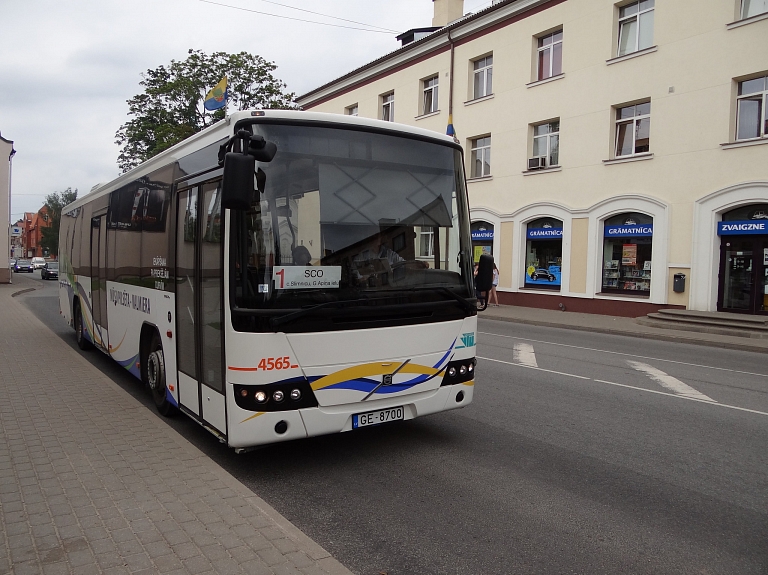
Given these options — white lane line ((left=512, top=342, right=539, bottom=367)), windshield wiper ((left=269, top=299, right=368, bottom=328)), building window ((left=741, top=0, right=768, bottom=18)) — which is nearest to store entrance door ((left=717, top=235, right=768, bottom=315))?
building window ((left=741, top=0, right=768, bottom=18))

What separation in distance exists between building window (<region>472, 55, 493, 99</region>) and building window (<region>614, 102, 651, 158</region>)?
20.6 ft

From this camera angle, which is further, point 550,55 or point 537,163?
point 537,163

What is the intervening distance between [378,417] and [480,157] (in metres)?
21.4

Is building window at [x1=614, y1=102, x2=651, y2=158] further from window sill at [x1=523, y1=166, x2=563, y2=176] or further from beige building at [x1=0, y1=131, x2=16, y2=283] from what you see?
beige building at [x1=0, y1=131, x2=16, y2=283]

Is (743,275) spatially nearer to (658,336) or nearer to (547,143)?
(658,336)

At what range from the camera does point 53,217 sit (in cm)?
9325

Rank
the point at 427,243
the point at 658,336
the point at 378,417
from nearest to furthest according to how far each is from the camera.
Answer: the point at 378,417
the point at 427,243
the point at 658,336

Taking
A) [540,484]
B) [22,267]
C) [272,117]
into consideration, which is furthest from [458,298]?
[22,267]

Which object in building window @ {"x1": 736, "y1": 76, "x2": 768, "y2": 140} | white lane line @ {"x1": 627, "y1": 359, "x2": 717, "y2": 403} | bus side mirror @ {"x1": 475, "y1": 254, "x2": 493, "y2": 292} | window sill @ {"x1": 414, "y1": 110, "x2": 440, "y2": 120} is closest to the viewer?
bus side mirror @ {"x1": 475, "y1": 254, "x2": 493, "y2": 292}

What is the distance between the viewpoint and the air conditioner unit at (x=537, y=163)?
2235 centimetres

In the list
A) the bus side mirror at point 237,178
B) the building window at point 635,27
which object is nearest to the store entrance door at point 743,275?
the building window at point 635,27

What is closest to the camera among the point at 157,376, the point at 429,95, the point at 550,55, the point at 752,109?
the point at 157,376

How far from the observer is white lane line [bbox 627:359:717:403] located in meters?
8.27

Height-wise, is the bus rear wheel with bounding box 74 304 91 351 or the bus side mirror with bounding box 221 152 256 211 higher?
the bus side mirror with bounding box 221 152 256 211
